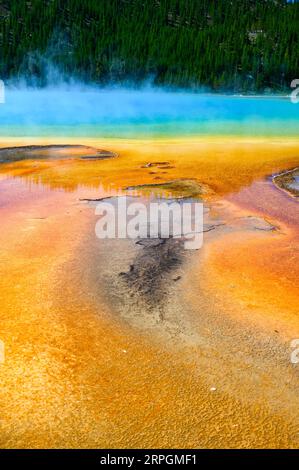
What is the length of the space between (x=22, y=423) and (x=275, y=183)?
7340 millimetres

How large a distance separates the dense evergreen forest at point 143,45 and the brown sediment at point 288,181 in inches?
1946

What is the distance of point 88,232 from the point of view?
246 inches

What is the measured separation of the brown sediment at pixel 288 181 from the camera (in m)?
8.50

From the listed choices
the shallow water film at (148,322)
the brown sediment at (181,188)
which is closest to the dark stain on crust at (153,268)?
the shallow water film at (148,322)

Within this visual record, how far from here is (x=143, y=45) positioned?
212 ft

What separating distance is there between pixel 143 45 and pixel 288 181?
6060cm

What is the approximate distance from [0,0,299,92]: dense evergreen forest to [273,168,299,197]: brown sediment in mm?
49420

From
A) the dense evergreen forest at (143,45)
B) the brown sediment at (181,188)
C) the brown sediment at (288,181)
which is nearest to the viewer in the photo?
the brown sediment at (181,188)

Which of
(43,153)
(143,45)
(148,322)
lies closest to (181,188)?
(148,322)

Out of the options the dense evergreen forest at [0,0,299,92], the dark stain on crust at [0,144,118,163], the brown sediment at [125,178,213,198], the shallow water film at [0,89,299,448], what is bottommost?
the shallow water film at [0,89,299,448]

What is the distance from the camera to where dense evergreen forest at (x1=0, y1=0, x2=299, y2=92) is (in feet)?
195

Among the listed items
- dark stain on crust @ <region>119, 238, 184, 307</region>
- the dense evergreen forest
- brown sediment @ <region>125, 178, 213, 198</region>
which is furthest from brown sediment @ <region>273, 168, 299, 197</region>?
the dense evergreen forest

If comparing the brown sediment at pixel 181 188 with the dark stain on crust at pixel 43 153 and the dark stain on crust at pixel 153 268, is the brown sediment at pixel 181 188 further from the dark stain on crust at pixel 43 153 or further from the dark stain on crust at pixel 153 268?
the dark stain on crust at pixel 43 153

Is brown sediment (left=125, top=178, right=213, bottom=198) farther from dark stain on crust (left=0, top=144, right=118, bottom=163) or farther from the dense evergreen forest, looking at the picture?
the dense evergreen forest
